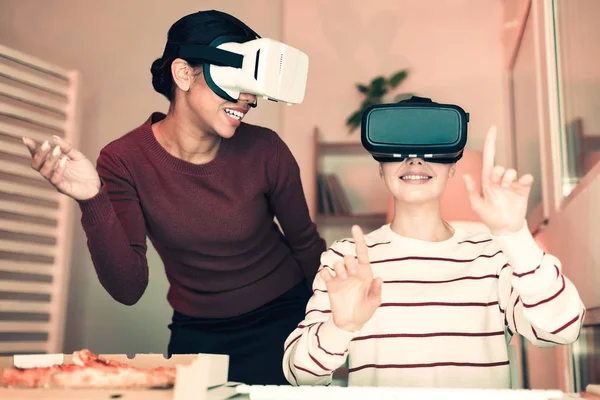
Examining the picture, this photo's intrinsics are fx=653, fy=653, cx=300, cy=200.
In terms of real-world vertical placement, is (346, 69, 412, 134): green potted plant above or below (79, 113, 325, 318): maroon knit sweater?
above

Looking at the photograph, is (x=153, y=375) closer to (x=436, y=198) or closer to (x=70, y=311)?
(x=436, y=198)

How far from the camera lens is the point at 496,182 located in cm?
85

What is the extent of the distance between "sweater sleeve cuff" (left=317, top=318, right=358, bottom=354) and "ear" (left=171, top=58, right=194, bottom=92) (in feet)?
2.24

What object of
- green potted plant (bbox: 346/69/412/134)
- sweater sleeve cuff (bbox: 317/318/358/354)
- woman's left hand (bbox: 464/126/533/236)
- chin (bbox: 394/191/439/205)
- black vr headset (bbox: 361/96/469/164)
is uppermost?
green potted plant (bbox: 346/69/412/134)

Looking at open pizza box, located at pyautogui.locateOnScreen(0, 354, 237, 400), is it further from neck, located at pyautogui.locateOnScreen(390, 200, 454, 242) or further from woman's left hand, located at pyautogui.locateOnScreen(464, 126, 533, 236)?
neck, located at pyautogui.locateOnScreen(390, 200, 454, 242)

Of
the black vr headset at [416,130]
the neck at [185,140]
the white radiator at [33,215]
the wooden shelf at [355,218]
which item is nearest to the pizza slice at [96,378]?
the black vr headset at [416,130]

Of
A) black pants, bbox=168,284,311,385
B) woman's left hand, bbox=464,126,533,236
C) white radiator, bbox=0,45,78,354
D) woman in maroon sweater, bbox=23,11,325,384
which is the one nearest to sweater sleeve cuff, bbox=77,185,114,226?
woman in maroon sweater, bbox=23,11,325,384

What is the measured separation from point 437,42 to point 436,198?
2.29m

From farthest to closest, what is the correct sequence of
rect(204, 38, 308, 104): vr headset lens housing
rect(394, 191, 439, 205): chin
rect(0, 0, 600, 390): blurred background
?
1. rect(0, 0, 600, 390): blurred background
2. rect(204, 38, 308, 104): vr headset lens housing
3. rect(394, 191, 439, 205): chin

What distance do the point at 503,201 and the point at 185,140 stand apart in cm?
80

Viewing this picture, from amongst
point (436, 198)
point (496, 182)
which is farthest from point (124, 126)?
point (496, 182)

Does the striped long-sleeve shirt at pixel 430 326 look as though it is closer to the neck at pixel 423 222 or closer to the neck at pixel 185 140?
the neck at pixel 423 222

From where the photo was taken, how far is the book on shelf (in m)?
3.05

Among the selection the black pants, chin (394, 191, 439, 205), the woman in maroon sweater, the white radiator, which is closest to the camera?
chin (394, 191, 439, 205)
